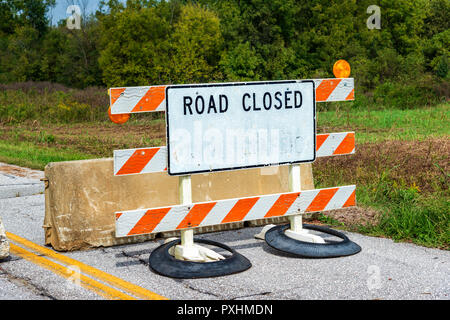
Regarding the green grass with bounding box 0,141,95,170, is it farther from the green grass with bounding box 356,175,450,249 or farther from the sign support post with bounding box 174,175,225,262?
the sign support post with bounding box 174,175,225,262

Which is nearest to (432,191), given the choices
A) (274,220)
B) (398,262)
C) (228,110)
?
(274,220)

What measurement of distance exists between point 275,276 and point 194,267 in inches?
28.8

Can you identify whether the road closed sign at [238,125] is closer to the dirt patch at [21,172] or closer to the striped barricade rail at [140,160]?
the striped barricade rail at [140,160]

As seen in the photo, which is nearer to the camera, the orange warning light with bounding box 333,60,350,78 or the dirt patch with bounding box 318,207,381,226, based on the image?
the orange warning light with bounding box 333,60,350,78

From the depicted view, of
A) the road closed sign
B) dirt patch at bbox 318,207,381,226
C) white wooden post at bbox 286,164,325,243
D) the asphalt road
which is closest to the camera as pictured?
the asphalt road

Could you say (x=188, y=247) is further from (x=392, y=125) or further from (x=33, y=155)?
(x=392, y=125)

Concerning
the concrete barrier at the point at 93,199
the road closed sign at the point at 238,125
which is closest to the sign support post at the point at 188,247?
the road closed sign at the point at 238,125

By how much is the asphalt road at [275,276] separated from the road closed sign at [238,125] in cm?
102

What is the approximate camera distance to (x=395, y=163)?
11094mm

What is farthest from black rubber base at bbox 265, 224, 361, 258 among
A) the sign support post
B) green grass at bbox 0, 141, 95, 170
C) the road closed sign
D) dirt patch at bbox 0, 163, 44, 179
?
green grass at bbox 0, 141, 95, 170

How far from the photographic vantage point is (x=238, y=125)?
6.27 meters

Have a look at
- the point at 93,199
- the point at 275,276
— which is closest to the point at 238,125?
the point at 275,276

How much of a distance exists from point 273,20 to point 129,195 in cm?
4892

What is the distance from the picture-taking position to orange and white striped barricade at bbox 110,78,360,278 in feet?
19.0
